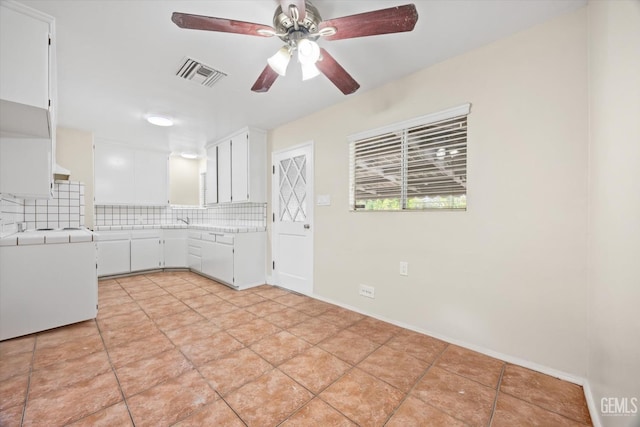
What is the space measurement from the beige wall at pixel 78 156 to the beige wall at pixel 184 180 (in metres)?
1.49

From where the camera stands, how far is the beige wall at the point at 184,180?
5.68m

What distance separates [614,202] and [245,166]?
3740 millimetres

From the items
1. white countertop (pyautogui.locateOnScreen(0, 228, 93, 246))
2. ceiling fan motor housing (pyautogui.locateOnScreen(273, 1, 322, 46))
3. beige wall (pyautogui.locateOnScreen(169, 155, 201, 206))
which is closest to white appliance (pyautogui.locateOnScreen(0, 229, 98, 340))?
white countertop (pyautogui.locateOnScreen(0, 228, 93, 246))

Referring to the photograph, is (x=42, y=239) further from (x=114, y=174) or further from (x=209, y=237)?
(x=114, y=174)

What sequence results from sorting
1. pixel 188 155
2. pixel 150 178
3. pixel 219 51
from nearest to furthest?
pixel 219 51
pixel 150 178
pixel 188 155

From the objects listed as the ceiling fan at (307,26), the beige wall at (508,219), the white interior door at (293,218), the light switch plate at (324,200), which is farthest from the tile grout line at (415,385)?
the ceiling fan at (307,26)

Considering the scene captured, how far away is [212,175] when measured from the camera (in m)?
4.69

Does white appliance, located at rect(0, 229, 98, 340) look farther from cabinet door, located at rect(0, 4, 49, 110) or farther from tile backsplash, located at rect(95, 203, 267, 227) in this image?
tile backsplash, located at rect(95, 203, 267, 227)

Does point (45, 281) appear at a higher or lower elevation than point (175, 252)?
higher

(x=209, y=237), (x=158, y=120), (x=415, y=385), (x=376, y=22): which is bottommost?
(x=415, y=385)

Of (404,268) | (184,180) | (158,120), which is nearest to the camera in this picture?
(404,268)

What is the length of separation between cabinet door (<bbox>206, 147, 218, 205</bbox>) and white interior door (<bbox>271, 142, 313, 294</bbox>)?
4.46 feet

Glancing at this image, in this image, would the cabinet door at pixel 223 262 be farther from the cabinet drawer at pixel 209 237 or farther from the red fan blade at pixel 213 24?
the red fan blade at pixel 213 24

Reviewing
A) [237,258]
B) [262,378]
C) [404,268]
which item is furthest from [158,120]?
[404,268]
